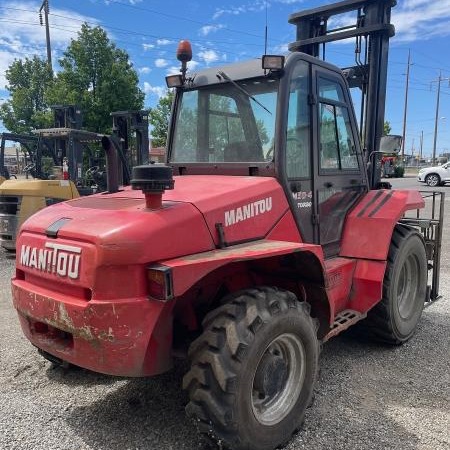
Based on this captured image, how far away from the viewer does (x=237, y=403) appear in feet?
8.54

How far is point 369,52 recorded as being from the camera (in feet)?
16.4

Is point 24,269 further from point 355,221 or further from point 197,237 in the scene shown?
point 355,221

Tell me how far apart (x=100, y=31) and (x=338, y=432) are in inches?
839

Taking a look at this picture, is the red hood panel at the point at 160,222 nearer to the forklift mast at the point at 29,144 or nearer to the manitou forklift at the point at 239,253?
the manitou forklift at the point at 239,253

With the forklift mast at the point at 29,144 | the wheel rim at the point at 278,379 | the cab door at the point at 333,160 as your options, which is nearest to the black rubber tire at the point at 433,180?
the forklift mast at the point at 29,144

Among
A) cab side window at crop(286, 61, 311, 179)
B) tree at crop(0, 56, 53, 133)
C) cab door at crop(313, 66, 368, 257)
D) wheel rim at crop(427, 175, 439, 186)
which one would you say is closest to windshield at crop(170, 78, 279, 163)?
cab side window at crop(286, 61, 311, 179)

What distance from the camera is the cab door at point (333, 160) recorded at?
12.8 feet

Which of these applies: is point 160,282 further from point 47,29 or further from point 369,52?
point 47,29

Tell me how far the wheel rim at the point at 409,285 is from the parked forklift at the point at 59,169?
5092 millimetres

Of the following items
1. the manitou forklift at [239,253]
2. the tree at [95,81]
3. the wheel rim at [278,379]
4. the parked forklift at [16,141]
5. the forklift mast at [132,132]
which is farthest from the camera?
the tree at [95,81]

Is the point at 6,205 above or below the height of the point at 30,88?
below

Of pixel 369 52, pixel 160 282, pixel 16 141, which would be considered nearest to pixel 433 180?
pixel 16 141

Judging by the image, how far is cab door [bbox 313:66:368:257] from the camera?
3.90m

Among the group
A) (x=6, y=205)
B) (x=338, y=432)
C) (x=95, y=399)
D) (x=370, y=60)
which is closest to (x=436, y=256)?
(x=370, y=60)
